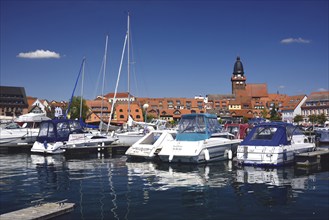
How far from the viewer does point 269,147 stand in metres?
23.6

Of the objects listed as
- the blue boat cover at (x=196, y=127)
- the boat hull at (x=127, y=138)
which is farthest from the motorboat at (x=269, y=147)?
the boat hull at (x=127, y=138)

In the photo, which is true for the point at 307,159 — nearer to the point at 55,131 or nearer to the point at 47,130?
the point at 55,131

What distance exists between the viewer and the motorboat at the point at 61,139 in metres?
33.1

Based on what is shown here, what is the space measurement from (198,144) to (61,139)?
14.8m

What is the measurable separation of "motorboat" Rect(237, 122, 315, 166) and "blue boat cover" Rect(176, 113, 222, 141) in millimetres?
4163

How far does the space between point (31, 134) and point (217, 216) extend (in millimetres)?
34039

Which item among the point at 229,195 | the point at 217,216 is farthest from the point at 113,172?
the point at 217,216

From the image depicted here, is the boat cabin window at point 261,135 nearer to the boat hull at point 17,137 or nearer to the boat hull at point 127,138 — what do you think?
the boat hull at point 127,138

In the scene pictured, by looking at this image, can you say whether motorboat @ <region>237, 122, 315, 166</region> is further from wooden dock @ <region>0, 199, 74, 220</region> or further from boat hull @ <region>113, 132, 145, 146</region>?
boat hull @ <region>113, 132, 145, 146</region>

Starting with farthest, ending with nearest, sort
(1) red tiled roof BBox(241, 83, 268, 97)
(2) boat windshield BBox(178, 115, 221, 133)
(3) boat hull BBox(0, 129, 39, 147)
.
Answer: (1) red tiled roof BBox(241, 83, 268, 97) → (3) boat hull BBox(0, 129, 39, 147) → (2) boat windshield BBox(178, 115, 221, 133)

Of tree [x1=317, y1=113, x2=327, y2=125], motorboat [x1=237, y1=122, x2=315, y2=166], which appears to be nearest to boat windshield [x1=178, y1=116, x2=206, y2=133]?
motorboat [x1=237, y1=122, x2=315, y2=166]

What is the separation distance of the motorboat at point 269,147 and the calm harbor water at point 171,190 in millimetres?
755

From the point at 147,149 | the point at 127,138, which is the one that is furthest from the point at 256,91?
the point at 147,149

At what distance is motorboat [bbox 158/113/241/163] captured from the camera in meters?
25.3
